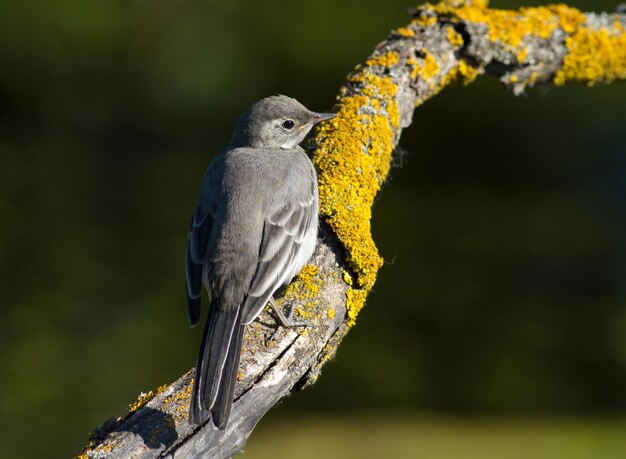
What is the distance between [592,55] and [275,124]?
1.98 meters

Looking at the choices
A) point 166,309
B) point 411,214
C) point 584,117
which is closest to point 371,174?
point 411,214

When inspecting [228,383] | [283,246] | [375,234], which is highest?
[283,246]

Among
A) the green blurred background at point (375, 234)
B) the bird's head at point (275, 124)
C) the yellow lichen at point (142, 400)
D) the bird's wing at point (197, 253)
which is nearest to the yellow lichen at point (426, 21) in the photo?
the bird's head at point (275, 124)

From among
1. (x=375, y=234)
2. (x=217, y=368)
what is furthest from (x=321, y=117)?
(x=217, y=368)

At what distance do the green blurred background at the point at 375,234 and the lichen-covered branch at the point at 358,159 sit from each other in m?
0.89

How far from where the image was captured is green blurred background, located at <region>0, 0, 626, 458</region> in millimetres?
5258

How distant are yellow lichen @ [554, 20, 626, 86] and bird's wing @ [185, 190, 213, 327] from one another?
238 centimetres

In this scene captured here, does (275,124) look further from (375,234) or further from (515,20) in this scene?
(515,20)

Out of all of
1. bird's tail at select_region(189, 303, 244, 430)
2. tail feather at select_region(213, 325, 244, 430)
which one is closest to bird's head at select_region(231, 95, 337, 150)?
bird's tail at select_region(189, 303, 244, 430)

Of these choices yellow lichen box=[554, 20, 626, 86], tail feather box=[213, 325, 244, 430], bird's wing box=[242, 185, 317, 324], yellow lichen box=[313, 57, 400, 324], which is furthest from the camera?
yellow lichen box=[554, 20, 626, 86]

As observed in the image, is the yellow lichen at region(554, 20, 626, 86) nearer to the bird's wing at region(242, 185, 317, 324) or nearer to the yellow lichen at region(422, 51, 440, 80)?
the yellow lichen at region(422, 51, 440, 80)

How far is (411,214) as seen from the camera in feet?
18.7

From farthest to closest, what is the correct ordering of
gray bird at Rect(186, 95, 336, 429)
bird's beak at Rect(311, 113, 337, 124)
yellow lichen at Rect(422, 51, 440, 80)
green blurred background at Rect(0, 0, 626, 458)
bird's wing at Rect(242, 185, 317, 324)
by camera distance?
green blurred background at Rect(0, 0, 626, 458), yellow lichen at Rect(422, 51, 440, 80), bird's beak at Rect(311, 113, 337, 124), bird's wing at Rect(242, 185, 317, 324), gray bird at Rect(186, 95, 336, 429)

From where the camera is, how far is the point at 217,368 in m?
3.08
